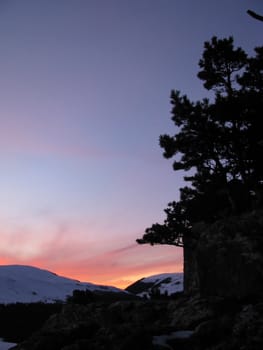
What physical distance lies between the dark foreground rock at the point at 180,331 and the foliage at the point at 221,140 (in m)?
6.27

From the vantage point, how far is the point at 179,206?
91.2ft

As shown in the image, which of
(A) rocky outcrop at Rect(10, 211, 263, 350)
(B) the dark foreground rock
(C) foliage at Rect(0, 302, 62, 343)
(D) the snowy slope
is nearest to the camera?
(B) the dark foreground rock

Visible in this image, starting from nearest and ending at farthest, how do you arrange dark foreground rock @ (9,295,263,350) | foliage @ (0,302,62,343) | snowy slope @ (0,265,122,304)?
1. dark foreground rock @ (9,295,263,350)
2. foliage @ (0,302,62,343)
3. snowy slope @ (0,265,122,304)

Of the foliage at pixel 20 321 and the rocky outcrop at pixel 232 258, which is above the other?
the rocky outcrop at pixel 232 258

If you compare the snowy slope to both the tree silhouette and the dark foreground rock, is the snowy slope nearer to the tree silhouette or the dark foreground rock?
the dark foreground rock

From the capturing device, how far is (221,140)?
23234mm

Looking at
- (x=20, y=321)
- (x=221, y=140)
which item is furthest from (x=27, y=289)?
(x=221, y=140)

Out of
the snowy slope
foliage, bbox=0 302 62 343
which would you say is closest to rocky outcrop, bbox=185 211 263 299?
foliage, bbox=0 302 62 343

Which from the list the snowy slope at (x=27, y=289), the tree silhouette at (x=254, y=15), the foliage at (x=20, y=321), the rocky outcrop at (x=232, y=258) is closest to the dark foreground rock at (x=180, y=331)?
the rocky outcrop at (x=232, y=258)

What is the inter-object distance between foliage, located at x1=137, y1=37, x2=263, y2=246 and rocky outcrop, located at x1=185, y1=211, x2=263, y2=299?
7.30 ft

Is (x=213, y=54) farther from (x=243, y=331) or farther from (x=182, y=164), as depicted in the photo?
(x=243, y=331)

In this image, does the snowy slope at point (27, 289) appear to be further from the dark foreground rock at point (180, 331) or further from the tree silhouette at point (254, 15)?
the tree silhouette at point (254, 15)

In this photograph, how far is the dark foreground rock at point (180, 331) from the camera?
12.7 metres

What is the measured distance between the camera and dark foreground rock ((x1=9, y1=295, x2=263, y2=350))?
41.5 ft
